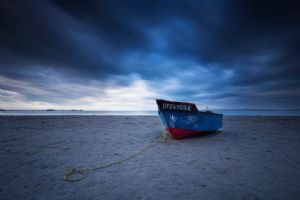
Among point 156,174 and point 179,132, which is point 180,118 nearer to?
point 179,132

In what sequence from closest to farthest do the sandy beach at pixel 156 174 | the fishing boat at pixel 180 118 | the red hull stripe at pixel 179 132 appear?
1. the sandy beach at pixel 156 174
2. the fishing boat at pixel 180 118
3. the red hull stripe at pixel 179 132

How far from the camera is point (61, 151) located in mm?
6574

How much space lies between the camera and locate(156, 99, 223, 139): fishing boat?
28.2ft

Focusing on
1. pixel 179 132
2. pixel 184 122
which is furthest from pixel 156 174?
pixel 184 122

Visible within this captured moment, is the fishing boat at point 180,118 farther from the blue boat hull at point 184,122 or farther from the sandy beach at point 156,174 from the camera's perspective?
the sandy beach at point 156,174

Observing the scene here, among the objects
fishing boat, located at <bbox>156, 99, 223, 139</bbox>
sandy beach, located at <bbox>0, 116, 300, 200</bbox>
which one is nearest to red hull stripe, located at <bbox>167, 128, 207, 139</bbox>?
fishing boat, located at <bbox>156, 99, 223, 139</bbox>

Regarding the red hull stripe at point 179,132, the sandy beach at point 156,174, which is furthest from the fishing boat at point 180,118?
the sandy beach at point 156,174

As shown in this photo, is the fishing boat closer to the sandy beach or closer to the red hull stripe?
the red hull stripe

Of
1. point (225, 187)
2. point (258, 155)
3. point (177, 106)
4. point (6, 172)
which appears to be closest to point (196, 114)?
point (177, 106)

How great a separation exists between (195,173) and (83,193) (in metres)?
2.79

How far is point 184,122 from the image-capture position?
897cm

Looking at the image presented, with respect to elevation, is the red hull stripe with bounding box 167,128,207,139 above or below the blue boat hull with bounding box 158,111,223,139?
below

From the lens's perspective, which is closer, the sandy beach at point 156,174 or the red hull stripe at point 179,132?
the sandy beach at point 156,174

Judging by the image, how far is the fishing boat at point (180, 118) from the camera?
859cm
